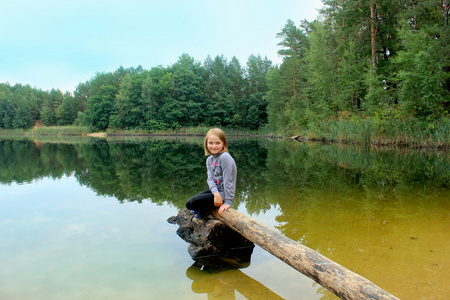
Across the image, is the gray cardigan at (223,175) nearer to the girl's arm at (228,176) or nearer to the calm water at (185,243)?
the girl's arm at (228,176)

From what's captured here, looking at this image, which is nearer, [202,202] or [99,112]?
[202,202]

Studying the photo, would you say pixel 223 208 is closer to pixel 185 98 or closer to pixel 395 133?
pixel 395 133

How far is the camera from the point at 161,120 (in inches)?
1873

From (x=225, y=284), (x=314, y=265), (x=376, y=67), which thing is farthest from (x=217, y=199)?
(x=376, y=67)

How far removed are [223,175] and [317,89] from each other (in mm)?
24416

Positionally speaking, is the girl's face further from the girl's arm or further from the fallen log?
the fallen log

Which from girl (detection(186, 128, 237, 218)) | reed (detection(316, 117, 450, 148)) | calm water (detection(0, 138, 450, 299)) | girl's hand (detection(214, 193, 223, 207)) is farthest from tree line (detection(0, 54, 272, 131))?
girl's hand (detection(214, 193, 223, 207))

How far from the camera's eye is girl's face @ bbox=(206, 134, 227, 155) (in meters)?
3.17

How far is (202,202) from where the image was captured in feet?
10.7

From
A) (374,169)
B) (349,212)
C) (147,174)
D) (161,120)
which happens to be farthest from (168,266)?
(161,120)

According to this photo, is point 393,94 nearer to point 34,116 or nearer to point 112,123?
point 112,123

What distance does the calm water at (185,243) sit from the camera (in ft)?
8.15

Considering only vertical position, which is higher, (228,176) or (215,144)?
(215,144)

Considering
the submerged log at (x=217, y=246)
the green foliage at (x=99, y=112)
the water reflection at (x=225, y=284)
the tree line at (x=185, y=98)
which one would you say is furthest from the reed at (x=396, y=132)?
the green foliage at (x=99, y=112)
